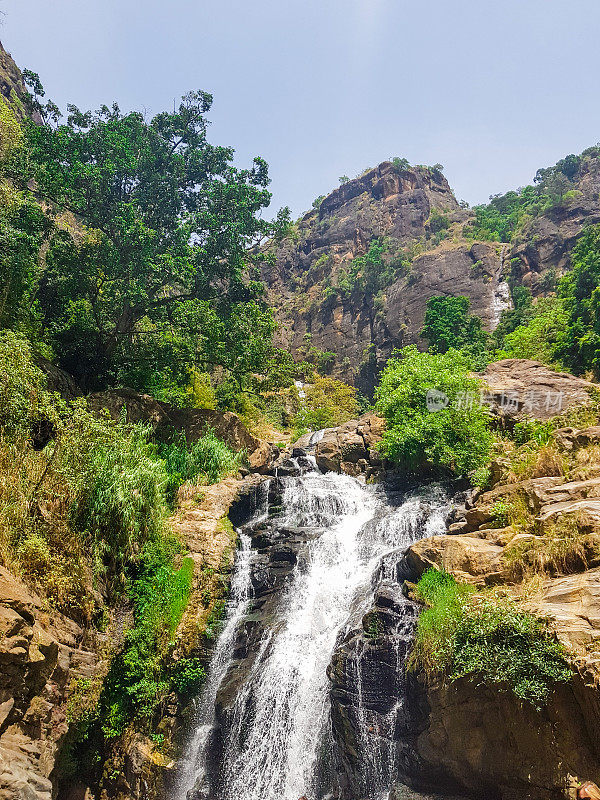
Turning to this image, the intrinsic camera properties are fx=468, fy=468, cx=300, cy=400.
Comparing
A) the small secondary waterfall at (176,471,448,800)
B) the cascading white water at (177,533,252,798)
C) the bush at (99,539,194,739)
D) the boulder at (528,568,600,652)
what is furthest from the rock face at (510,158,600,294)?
the bush at (99,539,194,739)

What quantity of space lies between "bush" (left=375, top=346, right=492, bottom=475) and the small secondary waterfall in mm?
1430

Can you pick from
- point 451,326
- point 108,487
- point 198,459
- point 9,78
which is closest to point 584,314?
point 451,326

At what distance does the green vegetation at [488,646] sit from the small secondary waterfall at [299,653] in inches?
39.5

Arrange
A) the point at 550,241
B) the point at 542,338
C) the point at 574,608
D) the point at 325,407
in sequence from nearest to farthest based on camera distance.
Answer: the point at 574,608
the point at 542,338
the point at 325,407
the point at 550,241

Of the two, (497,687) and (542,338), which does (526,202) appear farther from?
(497,687)

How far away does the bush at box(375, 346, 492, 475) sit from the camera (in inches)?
608

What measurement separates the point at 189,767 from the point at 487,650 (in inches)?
252

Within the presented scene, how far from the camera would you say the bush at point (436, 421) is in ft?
50.7

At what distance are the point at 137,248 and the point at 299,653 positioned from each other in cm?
1401

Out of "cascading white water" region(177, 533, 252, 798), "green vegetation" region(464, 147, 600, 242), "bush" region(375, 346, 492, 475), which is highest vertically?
"green vegetation" region(464, 147, 600, 242)

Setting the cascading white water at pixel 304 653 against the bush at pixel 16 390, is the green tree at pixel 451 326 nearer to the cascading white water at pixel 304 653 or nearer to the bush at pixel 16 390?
the cascading white water at pixel 304 653

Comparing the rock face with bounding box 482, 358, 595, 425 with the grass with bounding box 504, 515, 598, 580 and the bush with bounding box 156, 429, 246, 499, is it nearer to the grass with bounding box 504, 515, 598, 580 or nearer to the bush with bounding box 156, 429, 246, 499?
the grass with bounding box 504, 515, 598, 580

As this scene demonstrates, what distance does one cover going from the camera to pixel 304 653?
1016 centimetres

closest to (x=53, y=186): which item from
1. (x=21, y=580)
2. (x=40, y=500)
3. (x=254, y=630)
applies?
(x=40, y=500)
